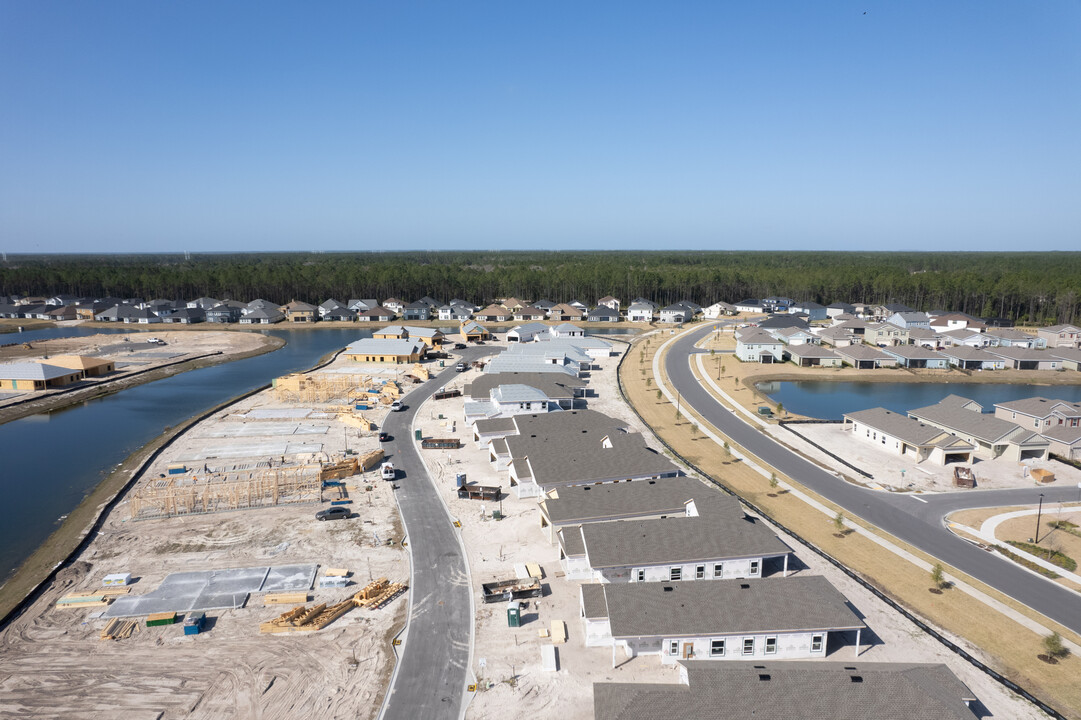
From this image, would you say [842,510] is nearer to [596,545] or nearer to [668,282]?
[596,545]

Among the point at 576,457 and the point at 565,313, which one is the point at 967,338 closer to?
the point at 565,313

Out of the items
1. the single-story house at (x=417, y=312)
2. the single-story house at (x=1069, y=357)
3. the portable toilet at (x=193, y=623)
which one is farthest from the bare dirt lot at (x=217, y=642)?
the single-story house at (x=417, y=312)

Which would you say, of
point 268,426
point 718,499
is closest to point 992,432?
point 718,499

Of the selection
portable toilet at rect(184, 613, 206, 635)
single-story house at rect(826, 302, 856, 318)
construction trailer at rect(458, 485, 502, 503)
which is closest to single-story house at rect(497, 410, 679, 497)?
construction trailer at rect(458, 485, 502, 503)

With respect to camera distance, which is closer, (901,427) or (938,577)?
(938,577)

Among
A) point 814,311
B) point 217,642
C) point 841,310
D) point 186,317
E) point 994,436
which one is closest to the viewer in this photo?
point 217,642

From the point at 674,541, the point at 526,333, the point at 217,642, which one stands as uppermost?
the point at 526,333

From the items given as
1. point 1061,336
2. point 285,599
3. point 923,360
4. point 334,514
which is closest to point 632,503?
point 334,514
